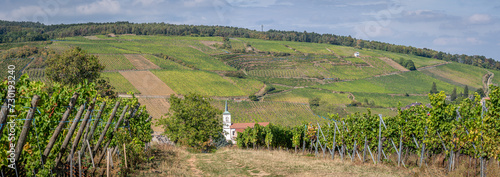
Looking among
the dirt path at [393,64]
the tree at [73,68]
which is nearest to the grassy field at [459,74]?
the dirt path at [393,64]

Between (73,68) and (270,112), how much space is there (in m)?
47.4

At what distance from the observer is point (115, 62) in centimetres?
8406

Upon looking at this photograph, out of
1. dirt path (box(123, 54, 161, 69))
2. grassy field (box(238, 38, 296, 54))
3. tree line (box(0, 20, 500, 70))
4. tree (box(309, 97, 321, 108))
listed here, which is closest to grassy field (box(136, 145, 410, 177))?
tree (box(309, 97, 321, 108))

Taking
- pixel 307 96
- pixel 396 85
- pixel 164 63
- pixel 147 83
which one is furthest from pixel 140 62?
pixel 396 85

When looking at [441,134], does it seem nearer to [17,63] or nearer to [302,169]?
[302,169]

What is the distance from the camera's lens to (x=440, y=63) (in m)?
134

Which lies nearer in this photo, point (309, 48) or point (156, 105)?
point (156, 105)

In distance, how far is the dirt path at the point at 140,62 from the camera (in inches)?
3355

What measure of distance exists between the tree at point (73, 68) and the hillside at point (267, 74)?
29.5 m

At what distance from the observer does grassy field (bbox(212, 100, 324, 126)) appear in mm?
70125

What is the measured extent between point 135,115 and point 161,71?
2731 inches

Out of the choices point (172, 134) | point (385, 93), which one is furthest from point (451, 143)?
point (385, 93)

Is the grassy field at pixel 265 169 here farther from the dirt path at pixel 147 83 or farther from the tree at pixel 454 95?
the tree at pixel 454 95

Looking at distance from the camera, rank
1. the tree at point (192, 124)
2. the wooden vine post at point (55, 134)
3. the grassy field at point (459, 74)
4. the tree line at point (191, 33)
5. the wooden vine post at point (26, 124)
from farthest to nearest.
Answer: the tree line at point (191, 33) < the grassy field at point (459, 74) < the tree at point (192, 124) < the wooden vine post at point (55, 134) < the wooden vine post at point (26, 124)
